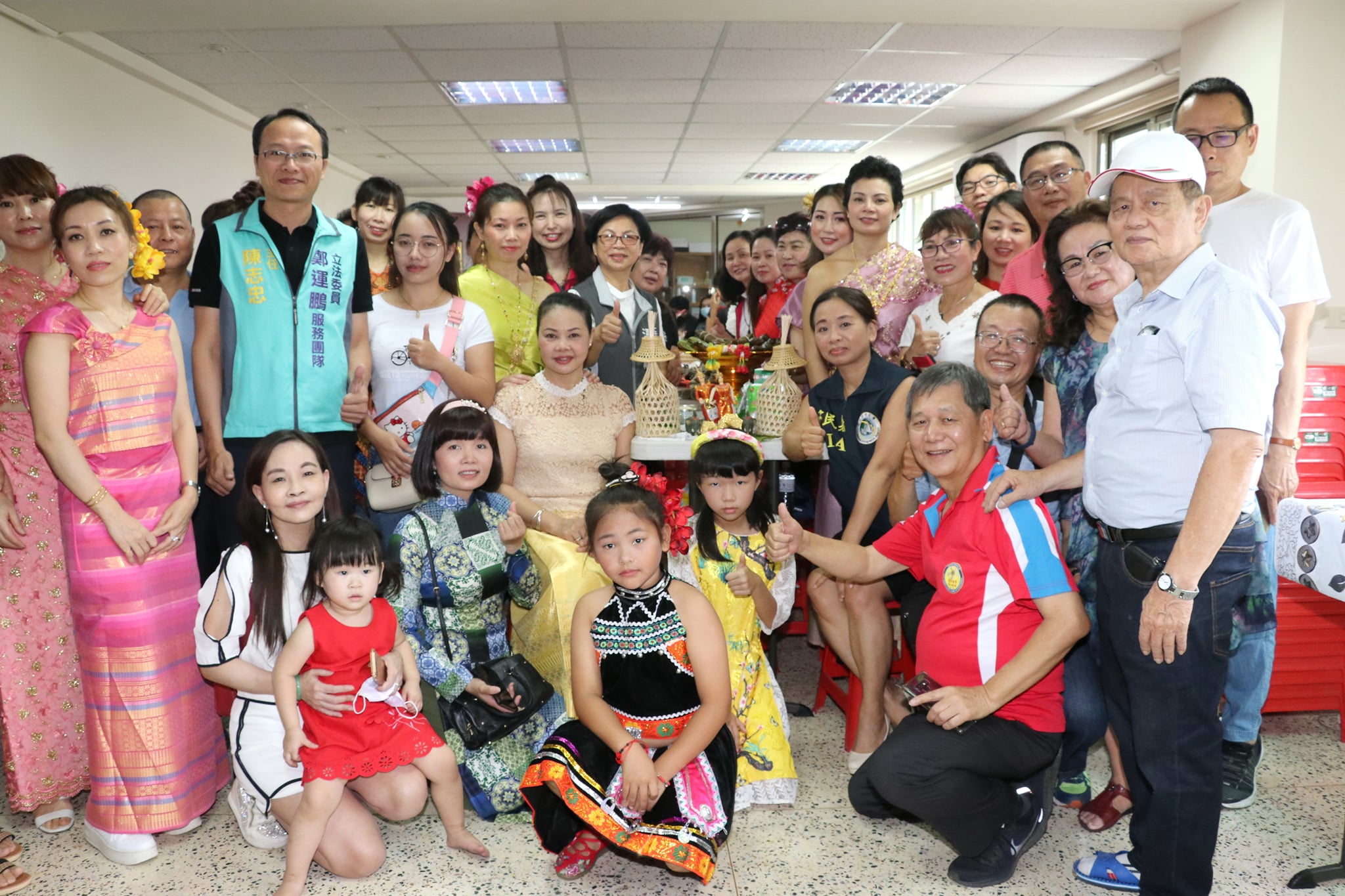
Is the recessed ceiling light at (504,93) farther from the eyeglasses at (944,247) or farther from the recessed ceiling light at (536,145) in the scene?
the eyeglasses at (944,247)

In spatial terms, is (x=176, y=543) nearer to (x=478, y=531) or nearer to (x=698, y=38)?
(x=478, y=531)

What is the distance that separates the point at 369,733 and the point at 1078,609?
5.54 ft

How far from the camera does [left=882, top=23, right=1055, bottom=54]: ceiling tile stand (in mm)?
5648

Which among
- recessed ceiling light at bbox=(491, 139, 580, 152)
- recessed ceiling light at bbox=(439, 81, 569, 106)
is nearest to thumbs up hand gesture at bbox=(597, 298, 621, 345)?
recessed ceiling light at bbox=(439, 81, 569, 106)

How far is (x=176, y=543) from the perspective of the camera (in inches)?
87.2

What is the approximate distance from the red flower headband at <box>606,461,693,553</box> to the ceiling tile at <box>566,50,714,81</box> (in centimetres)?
464

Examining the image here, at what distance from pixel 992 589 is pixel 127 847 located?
7.27ft

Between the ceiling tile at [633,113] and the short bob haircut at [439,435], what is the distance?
5.90 meters

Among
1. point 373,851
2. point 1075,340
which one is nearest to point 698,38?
point 1075,340

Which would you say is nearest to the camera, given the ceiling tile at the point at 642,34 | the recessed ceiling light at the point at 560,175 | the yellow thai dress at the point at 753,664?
the yellow thai dress at the point at 753,664

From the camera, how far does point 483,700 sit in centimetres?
227

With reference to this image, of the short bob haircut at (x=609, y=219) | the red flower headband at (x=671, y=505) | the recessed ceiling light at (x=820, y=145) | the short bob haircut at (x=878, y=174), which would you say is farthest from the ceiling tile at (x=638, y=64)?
the red flower headband at (x=671, y=505)

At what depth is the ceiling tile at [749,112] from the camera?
25.0 ft

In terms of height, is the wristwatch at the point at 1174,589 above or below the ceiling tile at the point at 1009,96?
below
